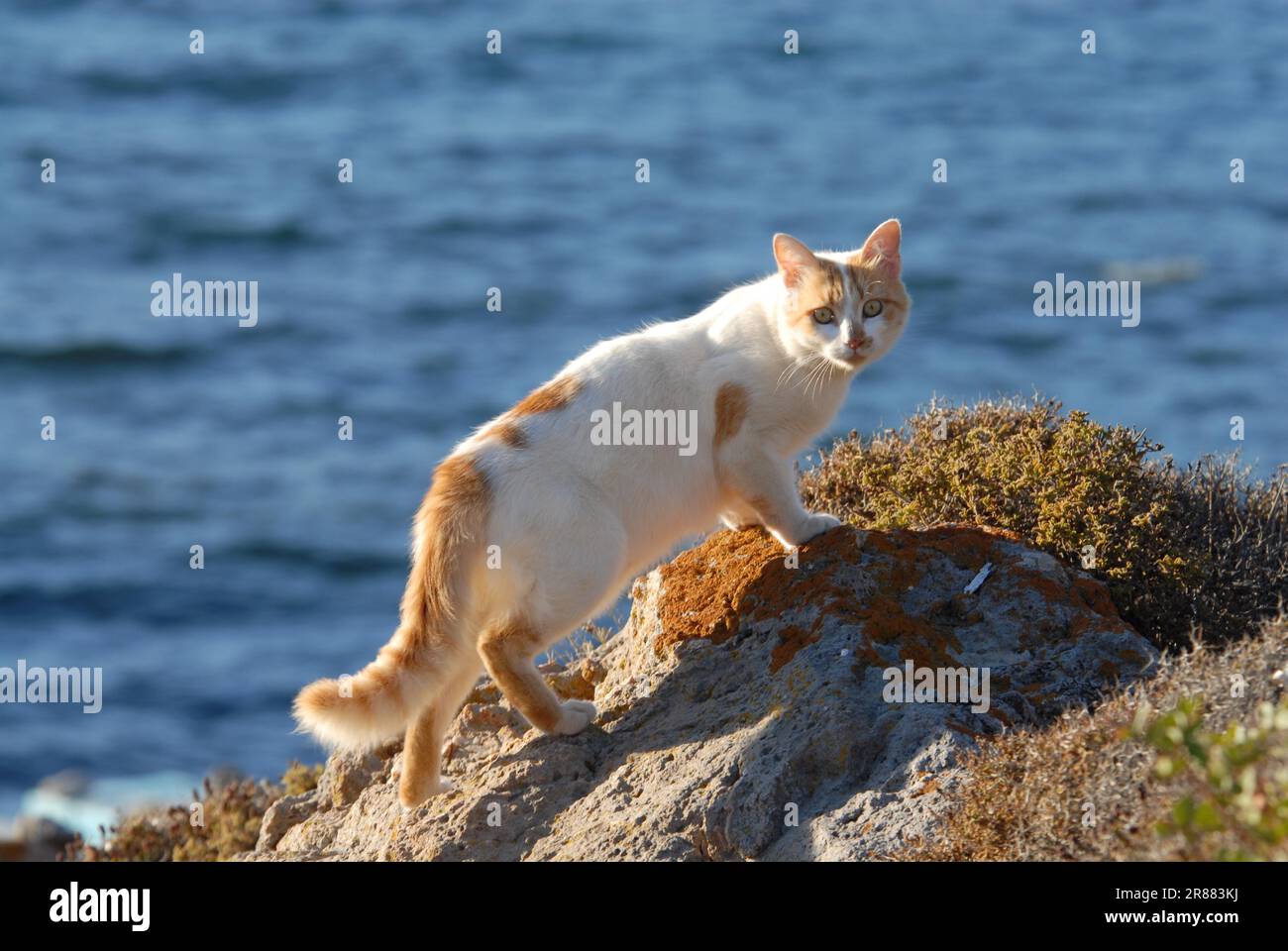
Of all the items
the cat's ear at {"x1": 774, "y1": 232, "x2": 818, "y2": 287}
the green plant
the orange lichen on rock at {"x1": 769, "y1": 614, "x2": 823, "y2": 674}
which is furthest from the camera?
the cat's ear at {"x1": 774, "y1": 232, "x2": 818, "y2": 287}

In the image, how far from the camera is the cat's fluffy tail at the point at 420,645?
5402 mm

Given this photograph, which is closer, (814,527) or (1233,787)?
(1233,787)

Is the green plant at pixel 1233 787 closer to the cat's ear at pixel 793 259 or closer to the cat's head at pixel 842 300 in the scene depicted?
the cat's head at pixel 842 300

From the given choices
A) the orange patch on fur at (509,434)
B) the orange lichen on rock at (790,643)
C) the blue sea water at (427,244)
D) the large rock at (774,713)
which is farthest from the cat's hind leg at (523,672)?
the blue sea water at (427,244)

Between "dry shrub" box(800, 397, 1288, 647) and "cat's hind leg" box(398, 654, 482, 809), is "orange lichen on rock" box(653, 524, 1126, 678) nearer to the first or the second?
"dry shrub" box(800, 397, 1288, 647)

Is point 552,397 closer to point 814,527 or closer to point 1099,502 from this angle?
point 814,527

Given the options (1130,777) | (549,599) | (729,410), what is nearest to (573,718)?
(549,599)

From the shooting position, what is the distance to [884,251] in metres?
6.16

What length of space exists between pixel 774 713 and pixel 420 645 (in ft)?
4.32

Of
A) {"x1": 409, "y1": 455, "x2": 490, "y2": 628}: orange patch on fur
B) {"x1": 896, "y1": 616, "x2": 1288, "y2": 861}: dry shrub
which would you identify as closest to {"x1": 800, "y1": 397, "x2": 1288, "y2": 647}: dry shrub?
{"x1": 896, "y1": 616, "x2": 1288, "y2": 861}: dry shrub

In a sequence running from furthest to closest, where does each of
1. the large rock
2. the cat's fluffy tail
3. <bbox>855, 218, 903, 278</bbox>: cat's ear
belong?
<bbox>855, 218, 903, 278</bbox>: cat's ear → the cat's fluffy tail → the large rock

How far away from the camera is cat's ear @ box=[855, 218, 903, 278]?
6102 mm

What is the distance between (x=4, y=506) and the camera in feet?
63.7

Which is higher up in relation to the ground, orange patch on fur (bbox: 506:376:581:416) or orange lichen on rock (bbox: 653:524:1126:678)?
orange patch on fur (bbox: 506:376:581:416)
